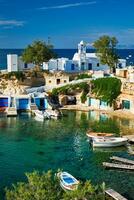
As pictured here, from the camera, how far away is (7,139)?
177 feet

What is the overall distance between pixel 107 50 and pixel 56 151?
149 feet

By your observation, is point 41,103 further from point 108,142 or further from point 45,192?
point 45,192

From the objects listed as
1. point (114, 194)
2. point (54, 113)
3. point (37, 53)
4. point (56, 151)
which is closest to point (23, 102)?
point (54, 113)

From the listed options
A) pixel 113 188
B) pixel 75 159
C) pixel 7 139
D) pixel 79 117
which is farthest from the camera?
pixel 79 117

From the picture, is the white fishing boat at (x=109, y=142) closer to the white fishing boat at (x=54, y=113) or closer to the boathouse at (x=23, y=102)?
the white fishing boat at (x=54, y=113)

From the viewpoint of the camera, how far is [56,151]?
48.6m

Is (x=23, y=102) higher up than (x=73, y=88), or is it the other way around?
(x=73, y=88)

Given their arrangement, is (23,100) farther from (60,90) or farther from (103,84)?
(103,84)

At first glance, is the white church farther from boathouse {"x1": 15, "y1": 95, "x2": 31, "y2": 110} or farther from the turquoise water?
the turquoise water

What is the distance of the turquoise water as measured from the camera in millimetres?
39375

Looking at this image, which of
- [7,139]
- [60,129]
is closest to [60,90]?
[60,129]

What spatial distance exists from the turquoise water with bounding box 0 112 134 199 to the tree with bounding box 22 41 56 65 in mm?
24806

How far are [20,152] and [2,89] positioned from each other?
39667 mm

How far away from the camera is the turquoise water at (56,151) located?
3938cm
